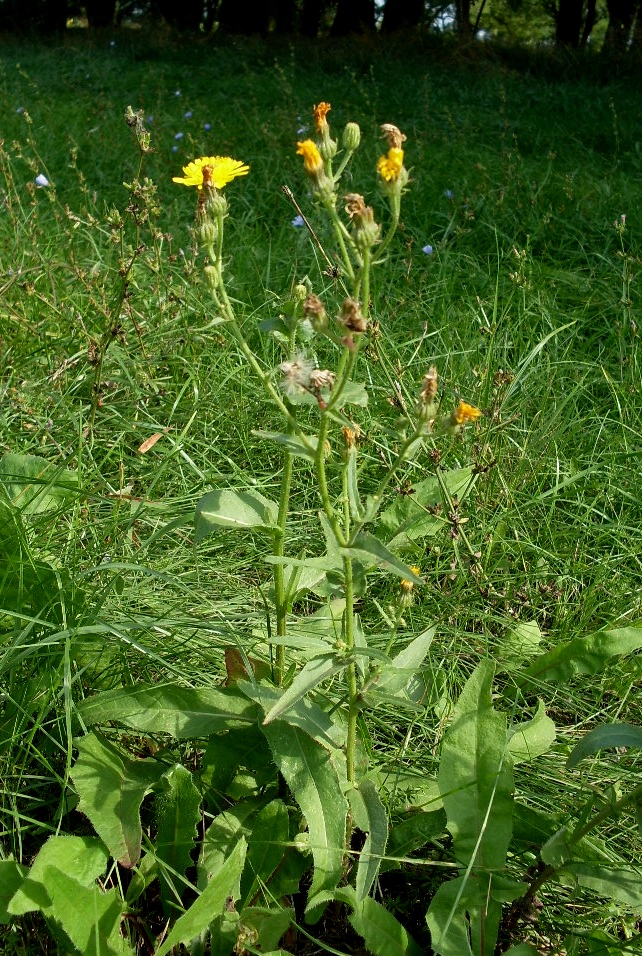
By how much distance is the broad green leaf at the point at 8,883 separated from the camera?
1.03 meters

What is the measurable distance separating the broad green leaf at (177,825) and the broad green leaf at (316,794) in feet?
0.47

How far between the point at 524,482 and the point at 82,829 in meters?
1.19

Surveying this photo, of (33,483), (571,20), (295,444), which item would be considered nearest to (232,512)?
(295,444)

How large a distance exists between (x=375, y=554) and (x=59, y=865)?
0.58m

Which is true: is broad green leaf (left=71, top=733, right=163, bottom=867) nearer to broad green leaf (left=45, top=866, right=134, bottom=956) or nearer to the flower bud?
broad green leaf (left=45, top=866, right=134, bottom=956)

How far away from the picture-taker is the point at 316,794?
1.08 m

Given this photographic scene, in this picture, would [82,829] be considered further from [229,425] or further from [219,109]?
[219,109]

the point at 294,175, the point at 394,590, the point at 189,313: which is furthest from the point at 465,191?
the point at 394,590

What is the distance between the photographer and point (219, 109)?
596 centimetres

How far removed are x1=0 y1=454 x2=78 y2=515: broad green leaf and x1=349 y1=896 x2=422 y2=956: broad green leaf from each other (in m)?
0.98

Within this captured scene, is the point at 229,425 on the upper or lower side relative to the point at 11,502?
lower

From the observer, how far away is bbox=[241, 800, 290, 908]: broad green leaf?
1.12 meters

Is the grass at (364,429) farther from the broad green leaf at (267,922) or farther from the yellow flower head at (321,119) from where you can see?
the yellow flower head at (321,119)

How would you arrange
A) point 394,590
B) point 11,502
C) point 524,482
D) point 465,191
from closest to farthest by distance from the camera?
point 11,502, point 394,590, point 524,482, point 465,191
